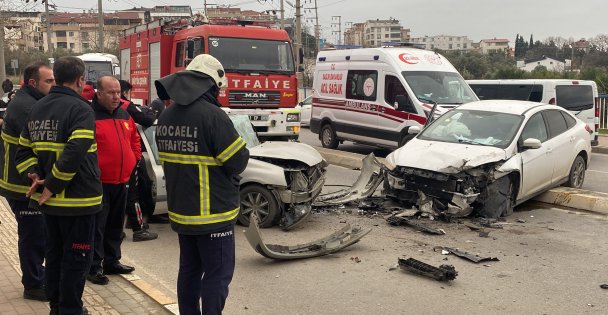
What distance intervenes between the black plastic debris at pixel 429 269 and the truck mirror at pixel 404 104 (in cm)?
753

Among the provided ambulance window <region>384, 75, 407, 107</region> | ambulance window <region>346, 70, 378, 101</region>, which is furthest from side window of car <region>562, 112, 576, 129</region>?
ambulance window <region>346, 70, 378, 101</region>

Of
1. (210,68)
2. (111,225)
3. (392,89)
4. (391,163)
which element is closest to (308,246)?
(111,225)

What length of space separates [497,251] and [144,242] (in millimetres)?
3991

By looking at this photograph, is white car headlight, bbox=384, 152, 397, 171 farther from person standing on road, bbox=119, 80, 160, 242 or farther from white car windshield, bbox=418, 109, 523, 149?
person standing on road, bbox=119, 80, 160, 242

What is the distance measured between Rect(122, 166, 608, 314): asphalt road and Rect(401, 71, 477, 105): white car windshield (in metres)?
5.57

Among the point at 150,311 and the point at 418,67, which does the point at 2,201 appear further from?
the point at 418,67

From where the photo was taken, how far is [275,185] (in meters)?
7.38

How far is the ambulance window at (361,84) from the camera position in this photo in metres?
14.0

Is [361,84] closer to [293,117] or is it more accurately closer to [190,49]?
[293,117]

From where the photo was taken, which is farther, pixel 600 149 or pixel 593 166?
pixel 600 149

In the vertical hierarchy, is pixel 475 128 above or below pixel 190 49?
below

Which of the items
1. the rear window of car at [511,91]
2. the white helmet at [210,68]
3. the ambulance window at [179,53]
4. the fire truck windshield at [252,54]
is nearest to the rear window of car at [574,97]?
the rear window of car at [511,91]

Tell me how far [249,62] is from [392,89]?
3271mm

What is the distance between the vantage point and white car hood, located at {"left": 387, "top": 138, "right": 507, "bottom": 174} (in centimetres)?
750
